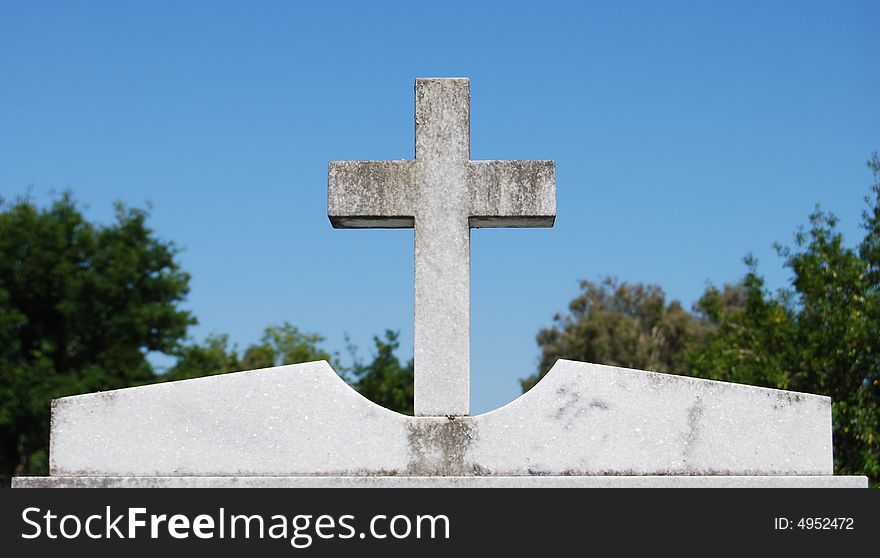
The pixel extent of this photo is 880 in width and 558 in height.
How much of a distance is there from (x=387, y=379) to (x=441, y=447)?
64.7 feet

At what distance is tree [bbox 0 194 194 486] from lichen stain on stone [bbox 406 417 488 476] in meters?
17.4

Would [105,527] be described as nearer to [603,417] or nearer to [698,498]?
[603,417]

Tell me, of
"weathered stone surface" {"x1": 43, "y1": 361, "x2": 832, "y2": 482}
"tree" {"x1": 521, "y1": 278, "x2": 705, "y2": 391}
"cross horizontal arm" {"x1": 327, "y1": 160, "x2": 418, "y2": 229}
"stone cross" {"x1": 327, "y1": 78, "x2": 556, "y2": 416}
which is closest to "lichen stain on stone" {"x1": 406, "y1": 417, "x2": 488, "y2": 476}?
"weathered stone surface" {"x1": 43, "y1": 361, "x2": 832, "y2": 482}

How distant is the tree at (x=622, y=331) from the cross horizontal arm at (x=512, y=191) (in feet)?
110

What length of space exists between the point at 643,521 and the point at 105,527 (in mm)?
2784

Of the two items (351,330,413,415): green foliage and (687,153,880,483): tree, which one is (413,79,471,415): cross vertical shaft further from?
(351,330,413,415): green foliage

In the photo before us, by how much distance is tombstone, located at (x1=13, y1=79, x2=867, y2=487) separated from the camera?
5629mm

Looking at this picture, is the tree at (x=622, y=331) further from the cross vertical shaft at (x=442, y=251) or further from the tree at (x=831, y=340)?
the cross vertical shaft at (x=442, y=251)

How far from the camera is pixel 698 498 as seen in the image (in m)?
5.42

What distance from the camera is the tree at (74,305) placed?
73.5 feet

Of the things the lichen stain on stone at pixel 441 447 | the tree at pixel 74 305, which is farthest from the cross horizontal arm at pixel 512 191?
the tree at pixel 74 305

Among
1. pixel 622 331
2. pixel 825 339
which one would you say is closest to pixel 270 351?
pixel 622 331

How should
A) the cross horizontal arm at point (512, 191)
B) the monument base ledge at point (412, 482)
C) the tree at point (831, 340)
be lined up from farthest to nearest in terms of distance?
the tree at point (831, 340), the cross horizontal arm at point (512, 191), the monument base ledge at point (412, 482)

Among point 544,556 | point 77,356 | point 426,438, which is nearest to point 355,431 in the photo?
point 426,438
